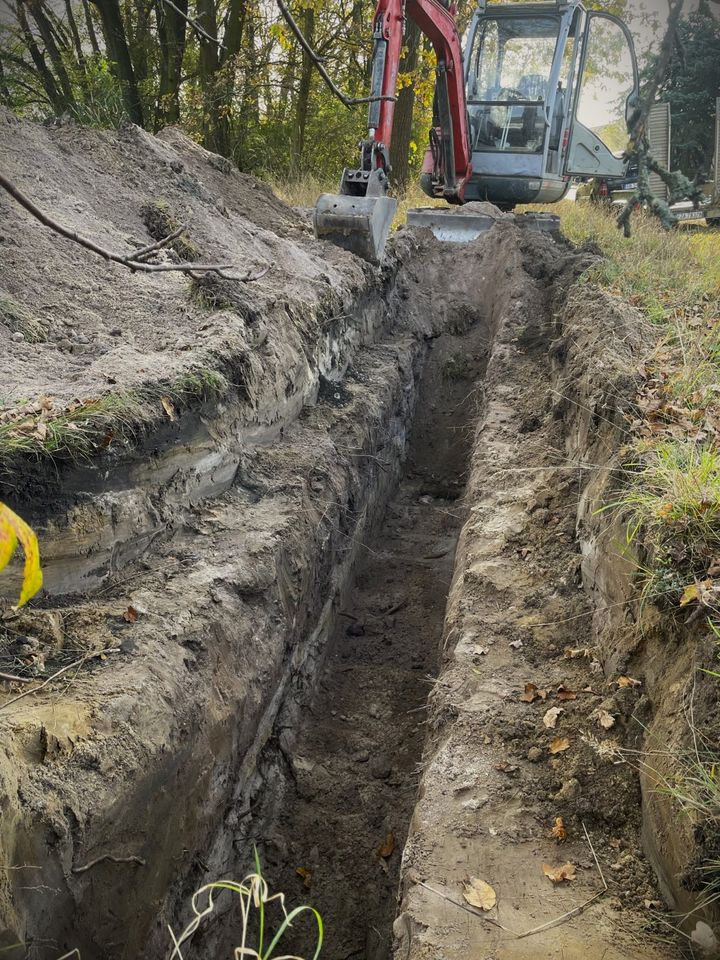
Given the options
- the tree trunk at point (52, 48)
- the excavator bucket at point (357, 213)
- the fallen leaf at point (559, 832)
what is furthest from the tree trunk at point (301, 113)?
Answer: the fallen leaf at point (559, 832)

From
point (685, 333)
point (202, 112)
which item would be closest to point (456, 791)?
point (685, 333)

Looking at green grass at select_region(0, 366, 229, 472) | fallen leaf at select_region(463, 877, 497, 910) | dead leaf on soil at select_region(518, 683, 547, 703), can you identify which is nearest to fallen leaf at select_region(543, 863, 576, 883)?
fallen leaf at select_region(463, 877, 497, 910)

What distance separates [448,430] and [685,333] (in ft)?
11.2

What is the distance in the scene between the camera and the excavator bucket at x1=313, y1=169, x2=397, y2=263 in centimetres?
765

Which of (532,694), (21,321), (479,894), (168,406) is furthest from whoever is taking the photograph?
(21,321)

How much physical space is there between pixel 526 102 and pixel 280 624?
30.9 ft

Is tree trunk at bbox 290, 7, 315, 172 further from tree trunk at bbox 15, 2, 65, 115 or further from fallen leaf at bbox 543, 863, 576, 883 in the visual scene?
fallen leaf at bbox 543, 863, 576, 883

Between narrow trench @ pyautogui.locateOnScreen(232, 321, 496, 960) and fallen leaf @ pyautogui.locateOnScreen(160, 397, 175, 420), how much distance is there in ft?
6.34

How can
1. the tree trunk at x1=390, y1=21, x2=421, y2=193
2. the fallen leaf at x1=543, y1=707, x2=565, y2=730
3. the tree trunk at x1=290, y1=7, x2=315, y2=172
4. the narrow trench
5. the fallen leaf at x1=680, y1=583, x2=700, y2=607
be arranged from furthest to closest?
1. the tree trunk at x1=290, y1=7, x2=315, y2=172
2. the tree trunk at x1=390, y1=21, x2=421, y2=193
3. the narrow trench
4. the fallen leaf at x1=543, y1=707, x2=565, y2=730
5. the fallen leaf at x1=680, y1=583, x2=700, y2=607

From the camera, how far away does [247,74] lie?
47.9ft

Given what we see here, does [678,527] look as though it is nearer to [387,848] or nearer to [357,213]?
[387,848]

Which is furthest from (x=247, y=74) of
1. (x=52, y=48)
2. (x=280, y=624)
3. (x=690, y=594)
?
(x=690, y=594)

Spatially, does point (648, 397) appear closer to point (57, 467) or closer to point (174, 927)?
point (57, 467)

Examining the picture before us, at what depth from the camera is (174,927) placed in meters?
3.15
